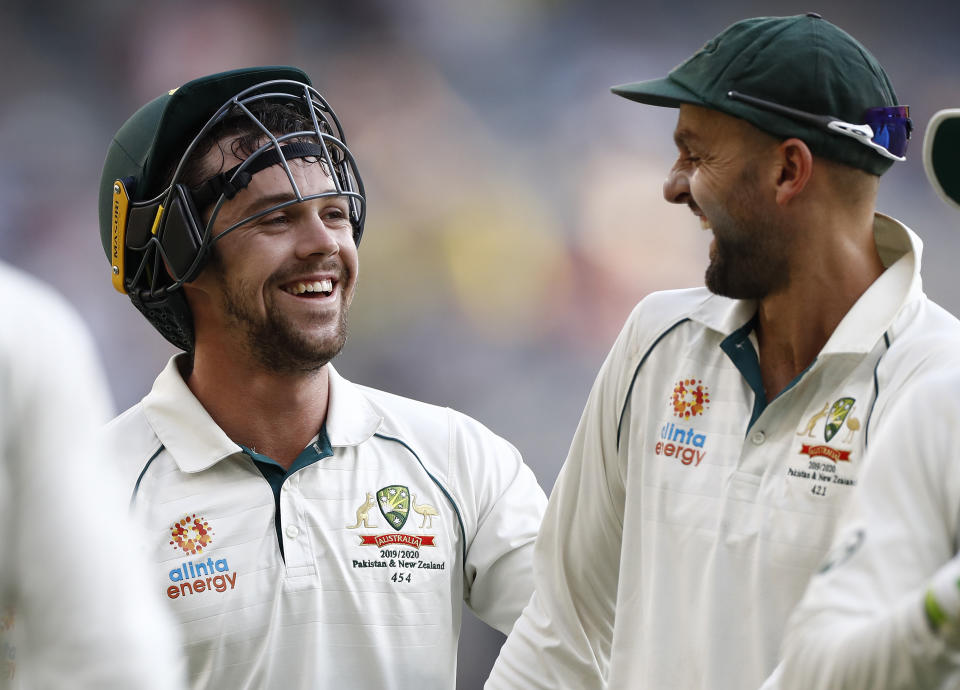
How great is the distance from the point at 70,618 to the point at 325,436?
111 cm

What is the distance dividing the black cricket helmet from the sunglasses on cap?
0.75 metres

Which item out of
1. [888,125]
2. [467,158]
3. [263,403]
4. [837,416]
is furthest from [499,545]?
[467,158]

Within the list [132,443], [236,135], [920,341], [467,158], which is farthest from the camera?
[467,158]

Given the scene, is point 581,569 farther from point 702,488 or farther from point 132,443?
point 132,443

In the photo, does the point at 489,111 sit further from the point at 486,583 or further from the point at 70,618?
the point at 70,618

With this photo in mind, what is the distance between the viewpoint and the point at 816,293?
167 centimetres

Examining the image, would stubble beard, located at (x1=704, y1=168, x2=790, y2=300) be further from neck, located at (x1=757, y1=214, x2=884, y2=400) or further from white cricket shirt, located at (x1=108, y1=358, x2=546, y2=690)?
white cricket shirt, located at (x1=108, y1=358, x2=546, y2=690)

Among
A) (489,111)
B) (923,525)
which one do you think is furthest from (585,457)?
(489,111)

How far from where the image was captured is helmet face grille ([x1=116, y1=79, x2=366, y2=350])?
2053 millimetres

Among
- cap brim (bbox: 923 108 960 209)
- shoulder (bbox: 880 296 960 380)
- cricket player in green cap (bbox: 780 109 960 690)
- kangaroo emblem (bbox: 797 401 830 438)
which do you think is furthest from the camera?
kangaroo emblem (bbox: 797 401 830 438)

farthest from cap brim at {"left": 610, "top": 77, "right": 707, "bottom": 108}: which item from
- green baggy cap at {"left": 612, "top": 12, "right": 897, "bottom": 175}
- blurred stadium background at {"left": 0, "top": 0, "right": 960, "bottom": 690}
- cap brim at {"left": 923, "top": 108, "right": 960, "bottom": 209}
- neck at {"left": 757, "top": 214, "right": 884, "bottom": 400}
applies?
blurred stadium background at {"left": 0, "top": 0, "right": 960, "bottom": 690}

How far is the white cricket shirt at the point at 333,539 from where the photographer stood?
1851 millimetres

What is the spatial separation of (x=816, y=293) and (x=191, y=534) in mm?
1006

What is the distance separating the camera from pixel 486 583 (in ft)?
6.73
